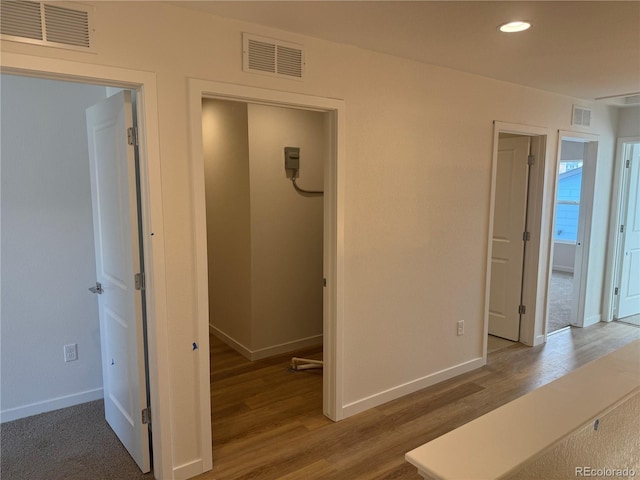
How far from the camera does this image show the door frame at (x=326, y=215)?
229cm

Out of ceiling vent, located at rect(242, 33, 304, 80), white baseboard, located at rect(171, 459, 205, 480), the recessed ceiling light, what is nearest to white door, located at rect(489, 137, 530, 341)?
the recessed ceiling light

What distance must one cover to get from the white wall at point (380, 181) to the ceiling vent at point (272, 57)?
37mm

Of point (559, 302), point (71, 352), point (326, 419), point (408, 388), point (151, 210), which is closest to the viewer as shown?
point (151, 210)

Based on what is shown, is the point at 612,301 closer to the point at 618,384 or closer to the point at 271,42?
the point at 618,384

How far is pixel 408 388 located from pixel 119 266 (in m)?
2.24

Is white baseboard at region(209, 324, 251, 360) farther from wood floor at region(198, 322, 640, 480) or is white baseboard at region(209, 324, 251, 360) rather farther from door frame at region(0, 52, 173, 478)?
door frame at region(0, 52, 173, 478)

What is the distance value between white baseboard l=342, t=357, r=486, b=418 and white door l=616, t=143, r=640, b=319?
8.32 ft

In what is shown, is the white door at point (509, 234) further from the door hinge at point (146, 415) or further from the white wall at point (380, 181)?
the door hinge at point (146, 415)

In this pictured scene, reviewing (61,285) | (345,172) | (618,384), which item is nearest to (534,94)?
(345,172)

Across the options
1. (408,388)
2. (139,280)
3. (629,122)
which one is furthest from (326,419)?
(629,122)

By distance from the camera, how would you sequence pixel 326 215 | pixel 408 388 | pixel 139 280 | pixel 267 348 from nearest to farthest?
pixel 139 280, pixel 326 215, pixel 408 388, pixel 267 348

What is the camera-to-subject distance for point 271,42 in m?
2.43

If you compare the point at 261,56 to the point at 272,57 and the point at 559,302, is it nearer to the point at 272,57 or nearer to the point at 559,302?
the point at 272,57

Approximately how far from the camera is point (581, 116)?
4434mm
